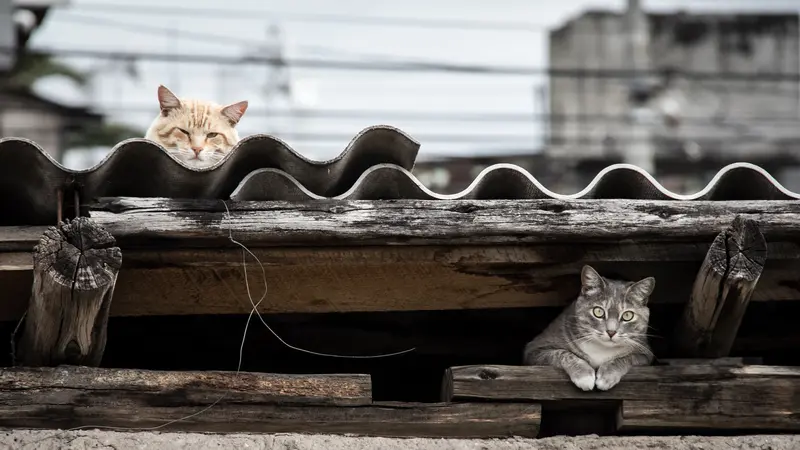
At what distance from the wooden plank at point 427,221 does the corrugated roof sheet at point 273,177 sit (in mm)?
59

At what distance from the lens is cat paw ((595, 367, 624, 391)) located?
3406 millimetres

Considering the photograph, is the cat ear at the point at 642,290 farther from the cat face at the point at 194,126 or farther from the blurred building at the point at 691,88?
the blurred building at the point at 691,88

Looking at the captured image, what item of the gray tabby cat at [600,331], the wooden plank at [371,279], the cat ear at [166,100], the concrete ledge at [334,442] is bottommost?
the concrete ledge at [334,442]

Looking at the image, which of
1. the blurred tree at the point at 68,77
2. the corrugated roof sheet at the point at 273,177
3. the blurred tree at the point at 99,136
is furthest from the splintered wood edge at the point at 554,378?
the blurred tree at the point at 68,77

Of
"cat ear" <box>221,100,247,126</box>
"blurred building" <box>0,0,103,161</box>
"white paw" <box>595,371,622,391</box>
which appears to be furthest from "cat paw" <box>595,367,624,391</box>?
"blurred building" <box>0,0,103,161</box>

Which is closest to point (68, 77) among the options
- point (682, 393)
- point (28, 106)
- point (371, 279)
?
point (28, 106)

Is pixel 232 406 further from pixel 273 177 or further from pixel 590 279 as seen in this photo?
pixel 590 279

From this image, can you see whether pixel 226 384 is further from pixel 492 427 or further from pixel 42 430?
pixel 492 427

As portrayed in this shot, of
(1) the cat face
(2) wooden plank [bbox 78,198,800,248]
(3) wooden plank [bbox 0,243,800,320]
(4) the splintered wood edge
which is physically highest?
(1) the cat face

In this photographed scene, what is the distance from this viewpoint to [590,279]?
3.63m

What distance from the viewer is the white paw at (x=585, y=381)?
3.40 meters

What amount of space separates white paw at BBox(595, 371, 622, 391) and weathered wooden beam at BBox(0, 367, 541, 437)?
8.7 inches

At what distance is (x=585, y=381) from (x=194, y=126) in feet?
6.98

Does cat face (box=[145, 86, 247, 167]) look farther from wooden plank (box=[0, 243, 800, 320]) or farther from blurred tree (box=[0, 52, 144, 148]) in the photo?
blurred tree (box=[0, 52, 144, 148])
